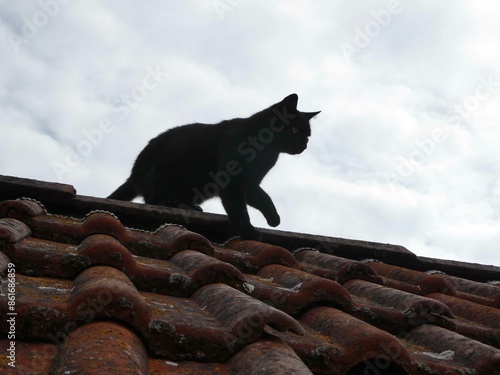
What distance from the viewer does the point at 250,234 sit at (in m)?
3.00

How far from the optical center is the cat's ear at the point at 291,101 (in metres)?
4.58

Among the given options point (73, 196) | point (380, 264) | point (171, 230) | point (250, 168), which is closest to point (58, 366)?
point (171, 230)

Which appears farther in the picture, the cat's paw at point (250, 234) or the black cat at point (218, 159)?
the black cat at point (218, 159)

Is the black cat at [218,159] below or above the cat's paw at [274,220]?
above

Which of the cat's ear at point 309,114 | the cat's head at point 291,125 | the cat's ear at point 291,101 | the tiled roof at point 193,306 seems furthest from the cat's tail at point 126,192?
the tiled roof at point 193,306

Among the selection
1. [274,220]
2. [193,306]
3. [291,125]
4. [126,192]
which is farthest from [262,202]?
[193,306]

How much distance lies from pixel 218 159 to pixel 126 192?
1.09m

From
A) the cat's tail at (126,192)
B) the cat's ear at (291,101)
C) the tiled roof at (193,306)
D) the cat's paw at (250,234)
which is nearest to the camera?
the tiled roof at (193,306)

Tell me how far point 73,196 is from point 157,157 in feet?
6.76

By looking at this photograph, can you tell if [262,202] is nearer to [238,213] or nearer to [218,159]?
[218,159]

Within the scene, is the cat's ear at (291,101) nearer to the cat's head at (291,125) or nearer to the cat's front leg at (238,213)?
the cat's head at (291,125)

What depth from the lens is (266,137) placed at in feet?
15.2

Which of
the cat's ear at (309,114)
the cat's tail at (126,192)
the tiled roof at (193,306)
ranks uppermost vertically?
the cat's ear at (309,114)

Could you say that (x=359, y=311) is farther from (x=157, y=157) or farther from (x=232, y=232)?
(x=157, y=157)
